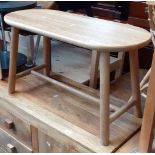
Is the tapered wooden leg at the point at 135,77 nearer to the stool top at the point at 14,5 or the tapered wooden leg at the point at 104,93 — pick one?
the tapered wooden leg at the point at 104,93

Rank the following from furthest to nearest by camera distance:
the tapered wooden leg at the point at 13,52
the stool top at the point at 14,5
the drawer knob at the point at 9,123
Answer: the stool top at the point at 14,5
the drawer knob at the point at 9,123
the tapered wooden leg at the point at 13,52

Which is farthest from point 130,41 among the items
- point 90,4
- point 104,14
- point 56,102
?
point 104,14

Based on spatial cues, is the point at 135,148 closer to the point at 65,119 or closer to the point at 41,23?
the point at 65,119

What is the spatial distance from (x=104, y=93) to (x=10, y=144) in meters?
0.61

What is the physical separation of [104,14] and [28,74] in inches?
35.6

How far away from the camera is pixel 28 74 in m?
1.28

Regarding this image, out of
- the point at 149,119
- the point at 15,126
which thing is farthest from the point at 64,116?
the point at 149,119

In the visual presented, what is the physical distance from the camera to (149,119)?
31.4 inches

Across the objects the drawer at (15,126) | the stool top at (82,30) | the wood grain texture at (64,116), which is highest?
the stool top at (82,30)

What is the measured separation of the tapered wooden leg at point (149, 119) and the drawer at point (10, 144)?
51 cm

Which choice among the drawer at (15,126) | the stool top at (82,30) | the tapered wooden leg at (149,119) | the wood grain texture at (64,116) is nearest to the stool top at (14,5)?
the stool top at (82,30)

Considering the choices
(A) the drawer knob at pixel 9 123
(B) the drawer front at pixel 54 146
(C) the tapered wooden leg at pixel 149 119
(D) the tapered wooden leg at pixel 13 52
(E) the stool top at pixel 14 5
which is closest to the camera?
(C) the tapered wooden leg at pixel 149 119

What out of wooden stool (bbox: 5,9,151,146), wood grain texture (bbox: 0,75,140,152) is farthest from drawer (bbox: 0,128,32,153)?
wooden stool (bbox: 5,9,151,146)

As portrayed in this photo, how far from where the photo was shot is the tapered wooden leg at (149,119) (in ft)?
2.49
